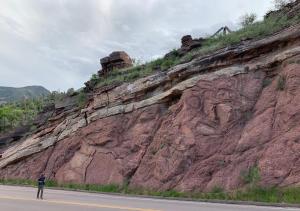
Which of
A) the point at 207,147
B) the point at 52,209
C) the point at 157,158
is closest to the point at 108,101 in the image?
the point at 157,158

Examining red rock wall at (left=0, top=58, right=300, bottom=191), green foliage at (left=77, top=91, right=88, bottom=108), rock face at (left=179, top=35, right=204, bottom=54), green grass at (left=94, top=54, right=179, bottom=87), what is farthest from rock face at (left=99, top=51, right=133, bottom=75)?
red rock wall at (left=0, top=58, right=300, bottom=191)

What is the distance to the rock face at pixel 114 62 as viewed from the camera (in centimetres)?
3984

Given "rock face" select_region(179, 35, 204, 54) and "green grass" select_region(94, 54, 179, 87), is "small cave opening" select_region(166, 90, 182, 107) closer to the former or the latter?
"green grass" select_region(94, 54, 179, 87)

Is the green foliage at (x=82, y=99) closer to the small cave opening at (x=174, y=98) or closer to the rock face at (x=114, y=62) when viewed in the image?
the rock face at (x=114, y=62)

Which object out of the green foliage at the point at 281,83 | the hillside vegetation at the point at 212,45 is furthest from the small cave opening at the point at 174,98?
the green foliage at the point at 281,83

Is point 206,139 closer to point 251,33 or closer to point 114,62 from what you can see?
point 251,33

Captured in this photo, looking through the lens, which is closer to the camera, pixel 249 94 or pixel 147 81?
pixel 249 94

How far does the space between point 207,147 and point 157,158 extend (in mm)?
3068

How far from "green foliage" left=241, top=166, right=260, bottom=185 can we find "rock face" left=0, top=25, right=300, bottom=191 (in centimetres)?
17

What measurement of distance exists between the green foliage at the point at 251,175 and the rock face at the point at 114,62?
72.0ft

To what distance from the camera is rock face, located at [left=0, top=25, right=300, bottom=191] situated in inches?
795

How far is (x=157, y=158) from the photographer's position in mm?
24125

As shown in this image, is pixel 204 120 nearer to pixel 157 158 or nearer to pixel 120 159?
pixel 157 158

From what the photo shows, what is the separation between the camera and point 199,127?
23.6 metres
